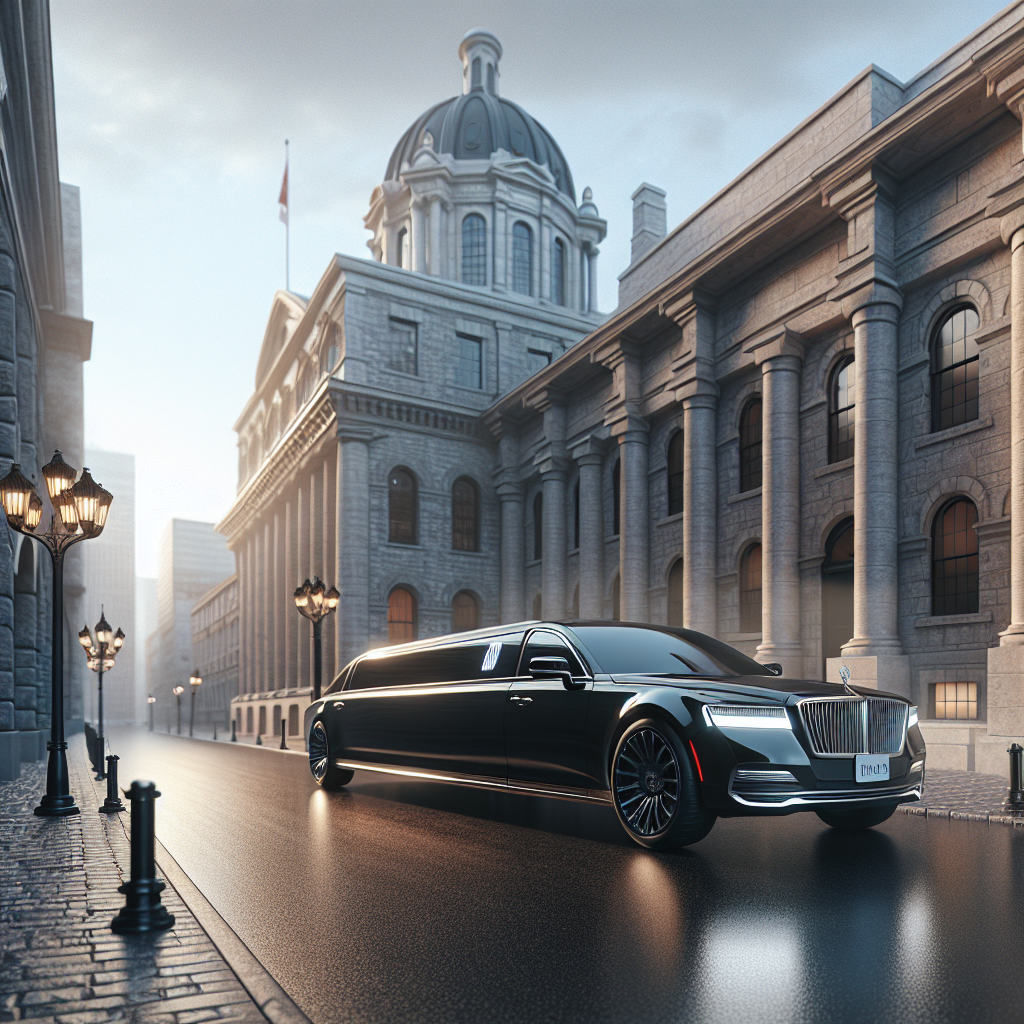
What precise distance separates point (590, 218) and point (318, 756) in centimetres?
4815

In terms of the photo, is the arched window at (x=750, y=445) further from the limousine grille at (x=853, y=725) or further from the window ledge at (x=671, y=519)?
the limousine grille at (x=853, y=725)

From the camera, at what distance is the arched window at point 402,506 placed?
119 ft

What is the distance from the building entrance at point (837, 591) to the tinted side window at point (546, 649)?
45.6ft

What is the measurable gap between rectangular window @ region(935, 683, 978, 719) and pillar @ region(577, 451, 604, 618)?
12.9 metres

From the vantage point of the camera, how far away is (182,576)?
124 metres

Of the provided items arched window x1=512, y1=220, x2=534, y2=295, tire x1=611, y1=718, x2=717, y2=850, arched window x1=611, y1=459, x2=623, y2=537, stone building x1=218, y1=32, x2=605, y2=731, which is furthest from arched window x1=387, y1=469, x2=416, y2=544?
tire x1=611, y1=718, x2=717, y2=850

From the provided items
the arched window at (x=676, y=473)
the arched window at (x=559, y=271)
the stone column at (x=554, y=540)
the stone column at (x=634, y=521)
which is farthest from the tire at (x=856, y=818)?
→ the arched window at (x=559, y=271)

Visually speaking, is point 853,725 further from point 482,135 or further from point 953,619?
point 482,135

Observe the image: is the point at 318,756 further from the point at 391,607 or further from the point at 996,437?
the point at 391,607

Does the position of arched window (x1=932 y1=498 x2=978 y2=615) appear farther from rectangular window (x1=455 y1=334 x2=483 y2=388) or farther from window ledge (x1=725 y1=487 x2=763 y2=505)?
rectangular window (x1=455 y1=334 x2=483 y2=388)

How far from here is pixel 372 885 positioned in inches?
245

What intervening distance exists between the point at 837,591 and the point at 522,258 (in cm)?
3535

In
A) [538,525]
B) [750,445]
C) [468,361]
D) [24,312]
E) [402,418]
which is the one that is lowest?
[538,525]

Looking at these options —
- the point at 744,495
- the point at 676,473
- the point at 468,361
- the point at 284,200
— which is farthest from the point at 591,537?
the point at 284,200
